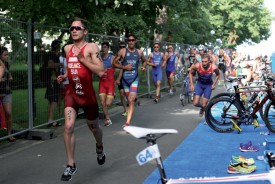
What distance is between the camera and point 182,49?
923 inches

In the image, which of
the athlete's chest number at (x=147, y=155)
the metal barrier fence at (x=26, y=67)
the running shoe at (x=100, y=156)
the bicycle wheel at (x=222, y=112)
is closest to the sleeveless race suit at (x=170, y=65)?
the bicycle wheel at (x=222, y=112)

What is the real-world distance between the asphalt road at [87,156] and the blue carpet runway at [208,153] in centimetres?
22

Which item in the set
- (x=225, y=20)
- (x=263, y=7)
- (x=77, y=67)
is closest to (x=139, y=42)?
(x=77, y=67)

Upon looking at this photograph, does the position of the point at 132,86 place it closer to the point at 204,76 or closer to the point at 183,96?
the point at 204,76

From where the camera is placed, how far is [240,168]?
19.9 feet

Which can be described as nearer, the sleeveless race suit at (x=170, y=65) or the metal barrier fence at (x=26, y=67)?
the metal barrier fence at (x=26, y=67)

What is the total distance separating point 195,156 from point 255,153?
1052 millimetres

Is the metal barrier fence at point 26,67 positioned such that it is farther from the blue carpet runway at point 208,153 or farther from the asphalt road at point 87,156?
the blue carpet runway at point 208,153

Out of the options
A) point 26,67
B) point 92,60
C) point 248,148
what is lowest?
point 248,148

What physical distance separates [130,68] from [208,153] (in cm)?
311

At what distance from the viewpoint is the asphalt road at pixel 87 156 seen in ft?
19.2

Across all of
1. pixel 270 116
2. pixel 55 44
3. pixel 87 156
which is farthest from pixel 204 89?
pixel 87 156

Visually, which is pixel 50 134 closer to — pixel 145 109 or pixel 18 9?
pixel 18 9

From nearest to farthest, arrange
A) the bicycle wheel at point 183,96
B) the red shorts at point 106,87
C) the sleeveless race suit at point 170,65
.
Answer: the red shorts at point 106,87
the bicycle wheel at point 183,96
the sleeveless race suit at point 170,65
